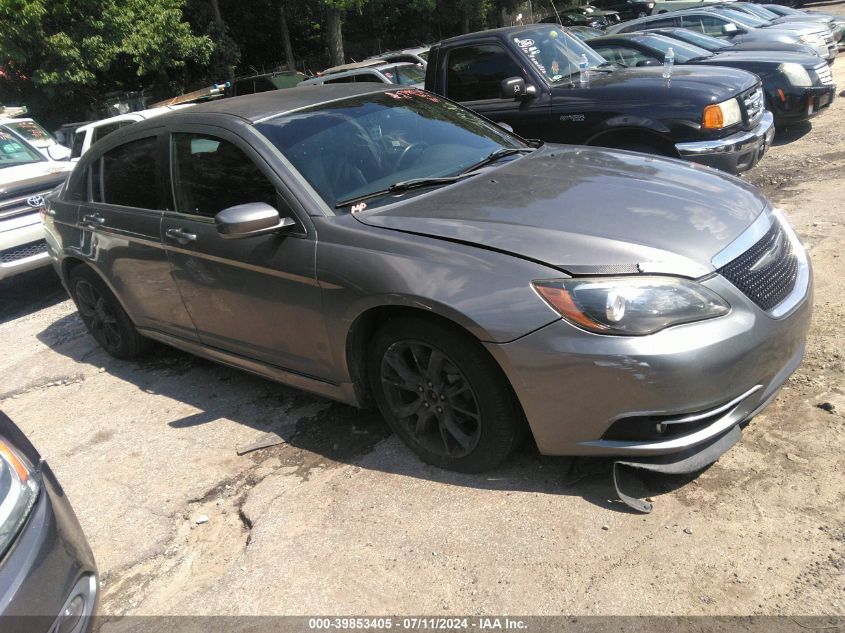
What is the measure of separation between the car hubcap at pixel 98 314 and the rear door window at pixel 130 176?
747mm

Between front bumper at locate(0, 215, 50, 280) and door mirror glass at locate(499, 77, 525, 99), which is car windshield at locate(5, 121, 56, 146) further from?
door mirror glass at locate(499, 77, 525, 99)

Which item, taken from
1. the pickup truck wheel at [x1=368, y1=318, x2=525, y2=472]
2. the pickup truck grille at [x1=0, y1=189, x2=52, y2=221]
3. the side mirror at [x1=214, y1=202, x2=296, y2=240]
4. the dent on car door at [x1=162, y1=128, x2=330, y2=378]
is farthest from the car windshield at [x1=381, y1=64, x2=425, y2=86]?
the pickup truck wheel at [x1=368, y1=318, x2=525, y2=472]

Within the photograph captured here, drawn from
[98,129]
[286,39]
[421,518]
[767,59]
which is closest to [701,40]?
[767,59]

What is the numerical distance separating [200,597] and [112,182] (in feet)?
9.52

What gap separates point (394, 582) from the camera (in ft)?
9.22

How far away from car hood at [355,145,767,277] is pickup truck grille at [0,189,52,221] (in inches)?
204

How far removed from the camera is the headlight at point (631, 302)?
8.93ft

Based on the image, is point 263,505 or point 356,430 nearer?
point 263,505

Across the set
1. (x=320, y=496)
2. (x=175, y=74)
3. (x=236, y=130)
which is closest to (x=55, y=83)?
(x=175, y=74)

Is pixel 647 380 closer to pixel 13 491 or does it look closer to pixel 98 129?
pixel 13 491

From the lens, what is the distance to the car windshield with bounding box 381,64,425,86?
10914 mm

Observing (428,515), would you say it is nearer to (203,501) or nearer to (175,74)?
(203,501)

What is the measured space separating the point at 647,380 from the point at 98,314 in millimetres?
4105

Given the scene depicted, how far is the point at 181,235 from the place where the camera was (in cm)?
407
